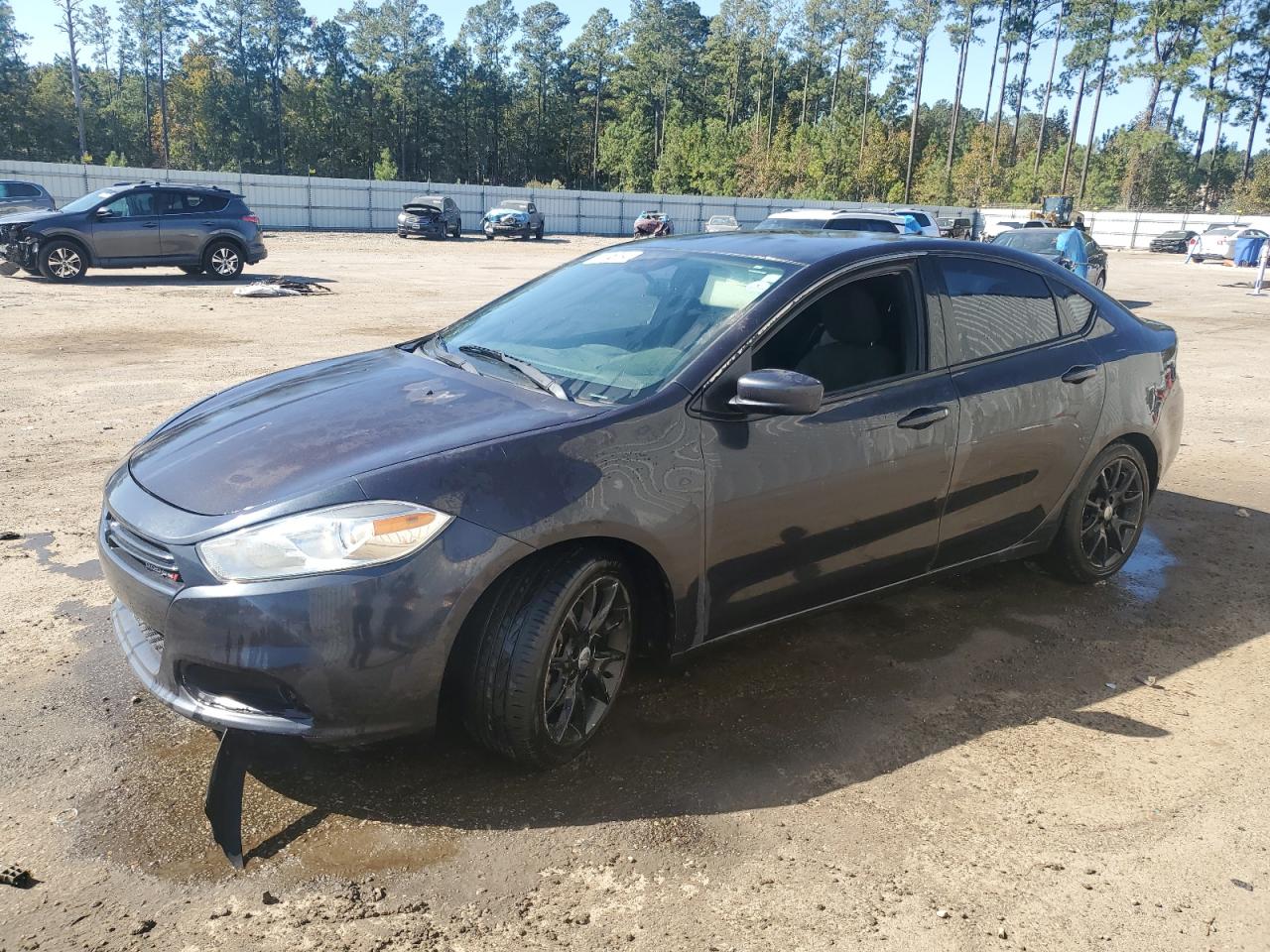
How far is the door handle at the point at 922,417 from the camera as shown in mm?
3789

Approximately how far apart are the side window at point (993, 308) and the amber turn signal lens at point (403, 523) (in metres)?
2.32

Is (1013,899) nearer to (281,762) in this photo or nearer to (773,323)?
(773,323)

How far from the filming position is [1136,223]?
58.6 m

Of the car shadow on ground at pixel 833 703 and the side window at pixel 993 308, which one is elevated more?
the side window at pixel 993 308

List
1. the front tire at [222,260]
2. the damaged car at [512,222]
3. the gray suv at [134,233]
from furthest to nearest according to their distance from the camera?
the damaged car at [512,222] → the front tire at [222,260] → the gray suv at [134,233]

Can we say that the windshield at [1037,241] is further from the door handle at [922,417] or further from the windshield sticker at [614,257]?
the door handle at [922,417]

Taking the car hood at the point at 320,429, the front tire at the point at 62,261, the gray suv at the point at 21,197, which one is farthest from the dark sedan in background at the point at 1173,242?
the car hood at the point at 320,429

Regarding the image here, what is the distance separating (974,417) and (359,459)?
243cm

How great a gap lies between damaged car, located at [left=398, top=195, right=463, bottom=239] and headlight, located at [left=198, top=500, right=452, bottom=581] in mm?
36331

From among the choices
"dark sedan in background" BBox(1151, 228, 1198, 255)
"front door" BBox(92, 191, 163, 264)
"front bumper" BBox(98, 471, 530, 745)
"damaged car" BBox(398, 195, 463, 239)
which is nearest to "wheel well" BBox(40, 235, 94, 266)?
"front door" BBox(92, 191, 163, 264)

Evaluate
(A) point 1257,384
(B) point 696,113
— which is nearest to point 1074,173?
(B) point 696,113

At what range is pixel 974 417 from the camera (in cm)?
404

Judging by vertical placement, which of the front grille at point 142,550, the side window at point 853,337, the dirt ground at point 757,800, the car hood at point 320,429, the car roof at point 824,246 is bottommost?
the dirt ground at point 757,800

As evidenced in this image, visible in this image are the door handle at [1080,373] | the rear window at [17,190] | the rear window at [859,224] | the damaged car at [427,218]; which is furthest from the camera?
the damaged car at [427,218]
